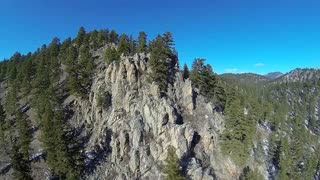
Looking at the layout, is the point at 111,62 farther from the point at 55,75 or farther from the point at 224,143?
the point at 224,143

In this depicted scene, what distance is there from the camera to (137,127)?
219 feet

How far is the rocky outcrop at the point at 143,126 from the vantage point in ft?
208

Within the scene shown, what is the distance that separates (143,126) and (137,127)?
189 centimetres

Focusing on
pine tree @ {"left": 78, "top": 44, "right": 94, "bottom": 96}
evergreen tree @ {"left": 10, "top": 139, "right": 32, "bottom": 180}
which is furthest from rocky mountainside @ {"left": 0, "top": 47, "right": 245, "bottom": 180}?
evergreen tree @ {"left": 10, "top": 139, "right": 32, "bottom": 180}

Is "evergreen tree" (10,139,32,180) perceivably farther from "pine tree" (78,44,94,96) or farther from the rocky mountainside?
"pine tree" (78,44,94,96)

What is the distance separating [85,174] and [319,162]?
80615 millimetres

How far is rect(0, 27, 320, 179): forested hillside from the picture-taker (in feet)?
200

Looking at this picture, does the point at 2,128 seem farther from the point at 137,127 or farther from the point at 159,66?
the point at 159,66

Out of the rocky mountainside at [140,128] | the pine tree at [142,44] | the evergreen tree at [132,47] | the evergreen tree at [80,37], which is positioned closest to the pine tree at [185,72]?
the rocky mountainside at [140,128]

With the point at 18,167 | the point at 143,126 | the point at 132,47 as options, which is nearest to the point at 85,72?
the point at 132,47

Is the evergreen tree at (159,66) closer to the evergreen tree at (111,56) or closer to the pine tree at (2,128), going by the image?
the evergreen tree at (111,56)

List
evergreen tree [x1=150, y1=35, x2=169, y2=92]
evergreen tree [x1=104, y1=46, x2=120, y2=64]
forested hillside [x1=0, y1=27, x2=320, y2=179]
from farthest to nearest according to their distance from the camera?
evergreen tree [x1=104, y1=46, x2=120, y2=64] < evergreen tree [x1=150, y1=35, x2=169, y2=92] < forested hillside [x1=0, y1=27, x2=320, y2=179]

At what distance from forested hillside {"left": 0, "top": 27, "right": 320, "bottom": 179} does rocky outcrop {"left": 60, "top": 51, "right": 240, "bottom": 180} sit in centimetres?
22

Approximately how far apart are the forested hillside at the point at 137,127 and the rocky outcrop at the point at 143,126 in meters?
0.22
